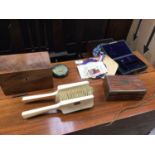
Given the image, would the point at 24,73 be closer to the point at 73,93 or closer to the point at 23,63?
the point at 23,63

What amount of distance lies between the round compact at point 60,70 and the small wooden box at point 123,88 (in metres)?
0.23

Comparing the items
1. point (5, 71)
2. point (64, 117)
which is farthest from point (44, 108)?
point (5, 71)

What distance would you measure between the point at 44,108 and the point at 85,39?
0.91 meters

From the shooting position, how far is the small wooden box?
62cm

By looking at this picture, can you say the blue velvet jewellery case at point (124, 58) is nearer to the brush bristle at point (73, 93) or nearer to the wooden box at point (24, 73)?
the brush bristle at point (73, 93)

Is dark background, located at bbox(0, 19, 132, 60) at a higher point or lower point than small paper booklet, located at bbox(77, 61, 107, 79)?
higher

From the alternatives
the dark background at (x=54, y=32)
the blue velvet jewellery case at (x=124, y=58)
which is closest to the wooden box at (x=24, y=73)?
the blue velvet jewellery case at (x=124, y=58)

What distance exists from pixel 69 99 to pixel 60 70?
0.77 ft

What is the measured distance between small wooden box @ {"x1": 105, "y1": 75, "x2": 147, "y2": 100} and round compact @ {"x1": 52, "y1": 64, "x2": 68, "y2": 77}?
23 centimetres

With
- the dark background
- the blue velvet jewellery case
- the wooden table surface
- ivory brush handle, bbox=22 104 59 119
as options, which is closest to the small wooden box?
the wooden table surface

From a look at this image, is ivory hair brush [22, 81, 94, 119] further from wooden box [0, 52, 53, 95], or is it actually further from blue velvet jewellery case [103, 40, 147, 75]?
blue velvet jewellery case [103, 40, 147, 75]

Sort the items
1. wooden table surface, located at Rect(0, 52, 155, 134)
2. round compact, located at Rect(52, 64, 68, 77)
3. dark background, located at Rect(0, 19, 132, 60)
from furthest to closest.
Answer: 1. dark background, located at Rect(0, 19, 132, 60)
2. round compact, located at Rect(52, 64, 68, 77)
3. wooden table surface, located at Rect(0, 52, 155, 134)

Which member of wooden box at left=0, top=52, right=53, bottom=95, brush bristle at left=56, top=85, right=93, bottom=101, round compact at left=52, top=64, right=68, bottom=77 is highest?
round compact at left=52, top=64, right=68, bottom=77
